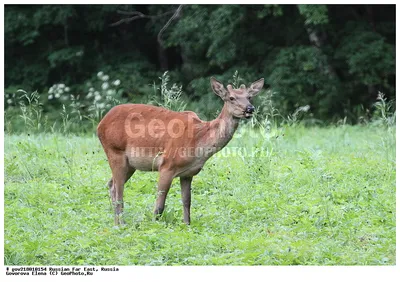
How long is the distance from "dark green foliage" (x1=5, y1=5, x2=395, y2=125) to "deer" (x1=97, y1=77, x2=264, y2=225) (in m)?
9.20

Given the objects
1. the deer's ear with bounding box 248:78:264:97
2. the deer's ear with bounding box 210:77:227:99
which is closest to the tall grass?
the deer's ear with bounding box 248:78:264:97

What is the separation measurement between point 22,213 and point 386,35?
43.0ft

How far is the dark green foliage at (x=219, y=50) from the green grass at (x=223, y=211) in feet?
21.5

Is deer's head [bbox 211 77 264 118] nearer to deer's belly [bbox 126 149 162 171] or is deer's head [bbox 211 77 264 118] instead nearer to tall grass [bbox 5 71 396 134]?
deer's belly [bbox 126 149 162 171]

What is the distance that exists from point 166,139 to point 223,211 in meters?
1.10

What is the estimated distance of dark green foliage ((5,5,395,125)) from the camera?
61.8 ft

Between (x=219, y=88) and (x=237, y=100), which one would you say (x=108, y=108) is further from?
(x=237, y=100)

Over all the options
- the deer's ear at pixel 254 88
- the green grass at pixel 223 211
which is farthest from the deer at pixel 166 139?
the green grass at pixel 223 211

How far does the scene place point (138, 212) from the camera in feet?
29.2

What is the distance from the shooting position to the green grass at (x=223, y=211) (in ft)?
24.6

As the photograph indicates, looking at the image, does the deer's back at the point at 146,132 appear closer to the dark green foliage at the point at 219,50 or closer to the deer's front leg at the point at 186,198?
the deer's front leg at the point at 186,198

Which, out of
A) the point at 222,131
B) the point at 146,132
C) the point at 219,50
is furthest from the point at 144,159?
the point at 219,50
